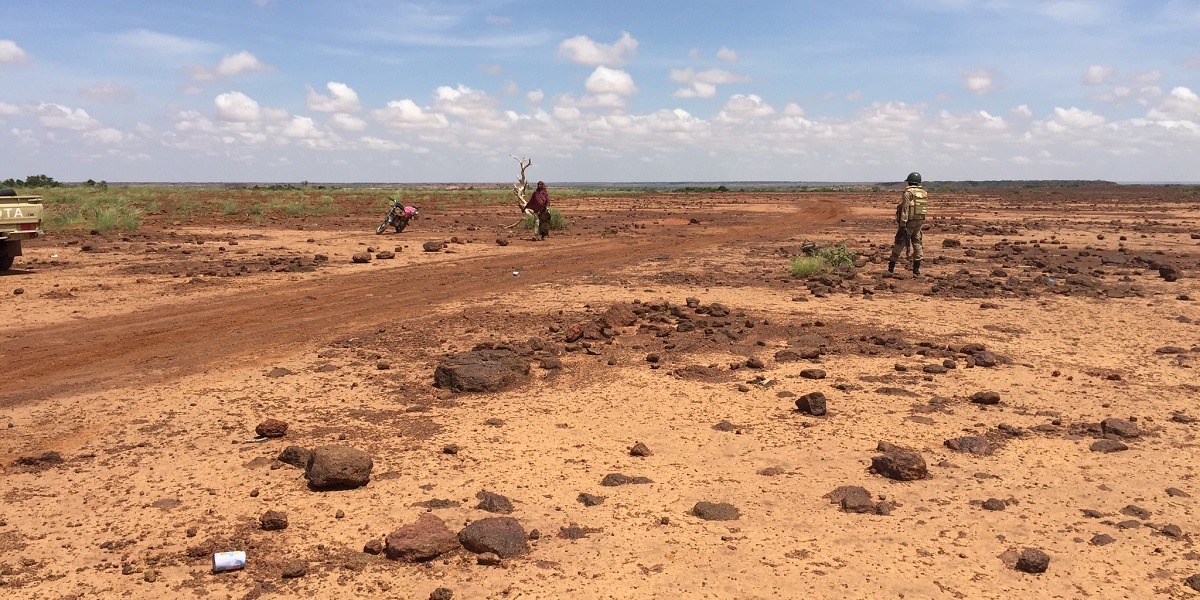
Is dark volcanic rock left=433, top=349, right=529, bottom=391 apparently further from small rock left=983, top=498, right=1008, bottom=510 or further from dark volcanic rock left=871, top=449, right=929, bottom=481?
small rock left=983, top=498, right=1008, bottom=510

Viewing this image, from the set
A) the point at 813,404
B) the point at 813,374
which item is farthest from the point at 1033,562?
the point at 813,374

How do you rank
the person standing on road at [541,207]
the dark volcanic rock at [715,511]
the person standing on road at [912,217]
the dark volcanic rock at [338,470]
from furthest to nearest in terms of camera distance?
the person standing on road at [541,207], the person standing on road at [912,217], the dark volcanic rock at [338,470], the dark volcanic rock at [715,511]

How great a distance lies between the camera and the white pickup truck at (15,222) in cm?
1514

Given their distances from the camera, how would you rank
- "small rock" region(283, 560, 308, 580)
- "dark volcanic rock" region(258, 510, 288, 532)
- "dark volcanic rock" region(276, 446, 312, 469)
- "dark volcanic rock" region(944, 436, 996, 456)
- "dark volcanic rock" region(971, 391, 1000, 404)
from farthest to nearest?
"dark volcanic rock" region(971, 391, 1000, 404) < "dark volcanic rock" region(944, 436, 996, 456) < "dark volcanic rock" region(276, 446, 312, 469) < "dark volcanic rock" region(258, 510, 288, 532) < "small rock" region(283, 560, 308, 580)

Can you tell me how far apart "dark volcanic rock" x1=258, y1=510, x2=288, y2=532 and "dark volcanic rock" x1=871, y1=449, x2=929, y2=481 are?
12.3 feet

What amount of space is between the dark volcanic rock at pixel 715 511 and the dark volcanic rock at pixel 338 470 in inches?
82.4

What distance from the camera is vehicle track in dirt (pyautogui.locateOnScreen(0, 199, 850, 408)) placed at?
8.28m

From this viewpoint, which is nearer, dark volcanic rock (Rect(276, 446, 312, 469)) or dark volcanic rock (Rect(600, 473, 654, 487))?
dark volcanic rock (Rect(600, 473, 654, 487))

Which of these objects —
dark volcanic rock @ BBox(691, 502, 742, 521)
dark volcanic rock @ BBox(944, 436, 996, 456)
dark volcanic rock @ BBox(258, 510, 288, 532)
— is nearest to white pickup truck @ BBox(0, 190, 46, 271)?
dark volcanic rock @ BBox(258, 510, 288, 532)

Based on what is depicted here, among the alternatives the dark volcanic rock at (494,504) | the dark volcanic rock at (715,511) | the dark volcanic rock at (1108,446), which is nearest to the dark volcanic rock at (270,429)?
the dark volcanic rock at (494,504)

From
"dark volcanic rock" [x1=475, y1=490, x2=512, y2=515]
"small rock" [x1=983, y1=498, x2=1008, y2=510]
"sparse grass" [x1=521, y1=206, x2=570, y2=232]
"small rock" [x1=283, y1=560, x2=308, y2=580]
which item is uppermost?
"sparse grass" [x1=521, y1=206, x2=570, y2=232]

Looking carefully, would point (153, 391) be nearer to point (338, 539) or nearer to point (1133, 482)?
point (338, 539)

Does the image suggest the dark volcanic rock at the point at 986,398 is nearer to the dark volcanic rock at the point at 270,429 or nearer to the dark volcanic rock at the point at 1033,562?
the dark volcanic rock at the point at 1033,562

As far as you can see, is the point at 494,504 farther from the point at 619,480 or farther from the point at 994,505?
the point at 994,505
